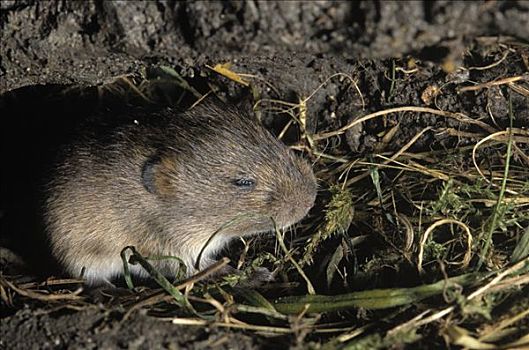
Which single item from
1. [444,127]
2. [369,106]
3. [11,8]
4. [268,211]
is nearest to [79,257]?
[268,211]

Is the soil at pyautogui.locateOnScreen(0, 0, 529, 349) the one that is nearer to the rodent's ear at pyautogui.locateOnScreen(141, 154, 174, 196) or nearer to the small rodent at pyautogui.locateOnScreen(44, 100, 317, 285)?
the small rodent at pyautogui.locateOnScreen(44, 100, 317, 285)

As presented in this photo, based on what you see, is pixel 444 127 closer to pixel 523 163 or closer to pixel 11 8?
pixel 523 163

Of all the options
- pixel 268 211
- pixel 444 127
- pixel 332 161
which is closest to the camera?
pixel 268 211

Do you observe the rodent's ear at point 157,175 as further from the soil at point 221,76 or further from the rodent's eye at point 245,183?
the soil at point 221,76

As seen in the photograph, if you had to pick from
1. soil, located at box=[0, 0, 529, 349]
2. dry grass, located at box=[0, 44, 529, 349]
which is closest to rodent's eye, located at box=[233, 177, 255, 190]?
dry grass, located at box=[0, 44, 529, 349]

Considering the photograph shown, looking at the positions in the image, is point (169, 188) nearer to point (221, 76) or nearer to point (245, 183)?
point (245, 183)

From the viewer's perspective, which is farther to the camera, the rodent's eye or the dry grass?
the rodent's eye

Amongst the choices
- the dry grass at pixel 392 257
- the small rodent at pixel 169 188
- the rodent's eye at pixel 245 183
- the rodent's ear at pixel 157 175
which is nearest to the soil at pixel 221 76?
the dry grass at pixel 392 257

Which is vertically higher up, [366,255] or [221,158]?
[221,158]
